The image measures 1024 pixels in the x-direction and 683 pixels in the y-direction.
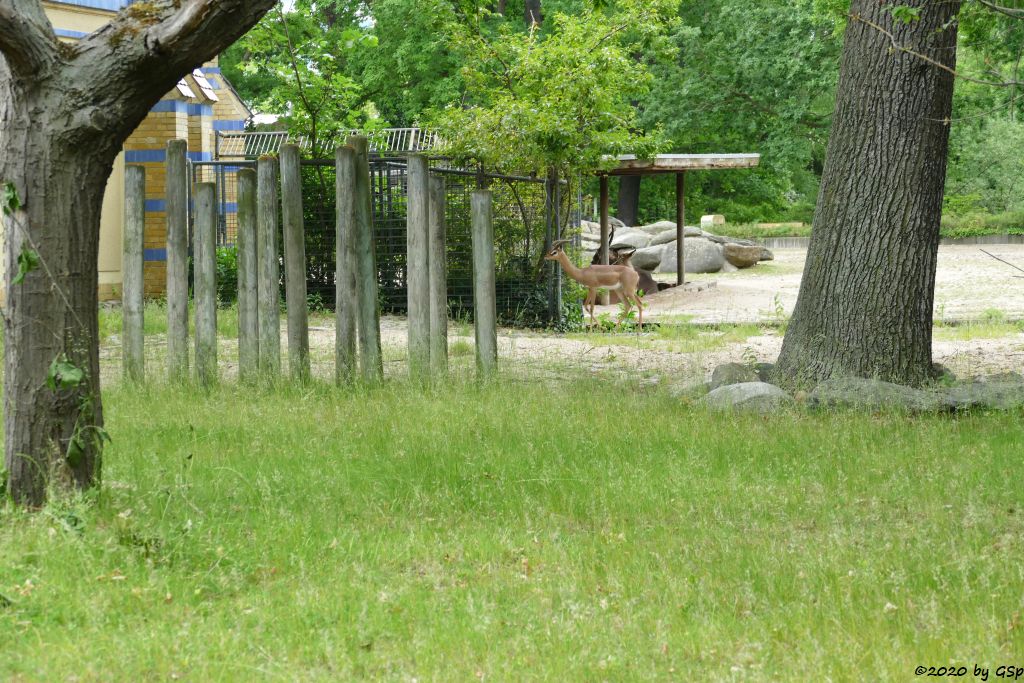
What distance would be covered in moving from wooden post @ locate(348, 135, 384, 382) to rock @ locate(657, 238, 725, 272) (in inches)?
809

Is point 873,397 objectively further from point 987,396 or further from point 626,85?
point 626,85

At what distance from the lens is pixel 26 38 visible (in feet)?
17.0

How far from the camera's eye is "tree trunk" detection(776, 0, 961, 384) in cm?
929

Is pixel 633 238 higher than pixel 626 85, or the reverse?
pixel 626 85

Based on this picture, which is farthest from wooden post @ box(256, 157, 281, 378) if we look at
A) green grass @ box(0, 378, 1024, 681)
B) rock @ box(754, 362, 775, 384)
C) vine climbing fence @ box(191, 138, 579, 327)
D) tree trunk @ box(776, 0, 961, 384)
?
vine climbing fence @ box(191, 138, 579, 327)

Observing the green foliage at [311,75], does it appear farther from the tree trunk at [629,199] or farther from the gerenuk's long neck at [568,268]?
the tree trunk at [629,199]

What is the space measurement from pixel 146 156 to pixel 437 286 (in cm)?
1156

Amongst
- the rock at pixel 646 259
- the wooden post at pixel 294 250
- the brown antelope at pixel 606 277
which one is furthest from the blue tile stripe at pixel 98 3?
the rock at pixel 646 259

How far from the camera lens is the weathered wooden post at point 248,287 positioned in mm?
9875

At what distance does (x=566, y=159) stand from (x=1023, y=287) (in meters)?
9.62

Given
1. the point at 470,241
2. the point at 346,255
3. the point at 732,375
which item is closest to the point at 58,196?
the point at 346,255

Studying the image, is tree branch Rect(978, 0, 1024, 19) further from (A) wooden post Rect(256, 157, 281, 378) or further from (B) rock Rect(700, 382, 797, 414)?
(A) wooden post Rect(256, 157, 281, 378)

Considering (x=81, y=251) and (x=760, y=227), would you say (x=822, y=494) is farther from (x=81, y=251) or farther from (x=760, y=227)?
(x=760, y=227)

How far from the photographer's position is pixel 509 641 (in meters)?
4.02
